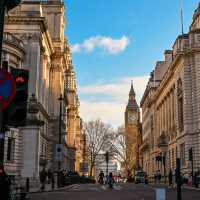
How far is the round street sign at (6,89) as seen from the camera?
7.21 m

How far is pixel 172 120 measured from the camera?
72.3 meters

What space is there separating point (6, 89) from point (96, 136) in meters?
93.6

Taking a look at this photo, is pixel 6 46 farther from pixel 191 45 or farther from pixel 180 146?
pixel 180 146

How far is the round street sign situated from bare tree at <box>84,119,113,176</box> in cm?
9040

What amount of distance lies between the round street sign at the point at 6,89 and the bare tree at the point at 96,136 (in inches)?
3559

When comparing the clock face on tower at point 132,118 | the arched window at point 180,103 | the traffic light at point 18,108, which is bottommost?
the traffic light at point 18,108

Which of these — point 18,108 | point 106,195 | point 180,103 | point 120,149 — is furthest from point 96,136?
point 18,108

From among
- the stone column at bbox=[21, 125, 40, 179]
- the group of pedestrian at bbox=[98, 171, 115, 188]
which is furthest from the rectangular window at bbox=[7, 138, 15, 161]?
the group of pedestrian at bbox=[98, 171, 115, 188]

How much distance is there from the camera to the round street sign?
7.21m

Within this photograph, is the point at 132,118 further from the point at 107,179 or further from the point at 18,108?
the point at 18,108

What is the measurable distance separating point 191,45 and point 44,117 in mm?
22339

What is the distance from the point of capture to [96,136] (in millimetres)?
100500

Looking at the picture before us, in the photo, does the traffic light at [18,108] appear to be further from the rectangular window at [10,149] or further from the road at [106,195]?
the rectangular window at [10,149]

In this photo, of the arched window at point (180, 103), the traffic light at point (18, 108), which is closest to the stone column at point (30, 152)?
the arched window at point (180, 103)
